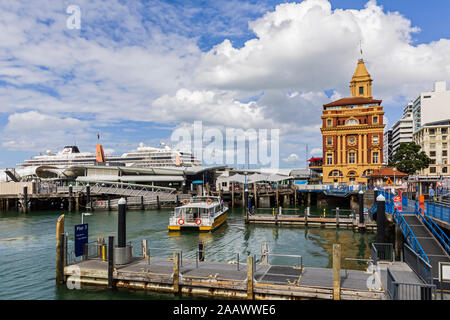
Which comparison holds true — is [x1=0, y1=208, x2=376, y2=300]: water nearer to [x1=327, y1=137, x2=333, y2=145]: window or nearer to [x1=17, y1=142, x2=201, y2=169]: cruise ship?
[x1=327, y1=137, x2=333, y2=145]: window

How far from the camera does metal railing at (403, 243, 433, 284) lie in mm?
12911

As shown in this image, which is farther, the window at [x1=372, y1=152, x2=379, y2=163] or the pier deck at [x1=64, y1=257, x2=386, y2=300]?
the window at [x1=372, y1=152, x2=379, y2=163]

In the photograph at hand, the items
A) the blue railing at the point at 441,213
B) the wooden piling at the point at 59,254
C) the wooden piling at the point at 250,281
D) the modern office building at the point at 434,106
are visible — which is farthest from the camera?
the modern office building at the point at 434,106

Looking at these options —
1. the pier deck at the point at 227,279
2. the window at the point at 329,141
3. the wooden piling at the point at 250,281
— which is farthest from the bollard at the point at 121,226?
the window at the point at 329,141

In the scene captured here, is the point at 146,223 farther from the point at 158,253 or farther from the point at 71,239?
the point at 158,253

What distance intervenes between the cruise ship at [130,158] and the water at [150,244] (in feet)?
279

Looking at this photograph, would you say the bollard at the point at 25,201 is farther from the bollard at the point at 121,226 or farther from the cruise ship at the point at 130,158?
the cruise ship at the point at 130,158

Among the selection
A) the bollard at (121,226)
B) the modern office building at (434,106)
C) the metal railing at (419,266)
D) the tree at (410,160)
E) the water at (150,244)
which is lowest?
the water at (150,244)

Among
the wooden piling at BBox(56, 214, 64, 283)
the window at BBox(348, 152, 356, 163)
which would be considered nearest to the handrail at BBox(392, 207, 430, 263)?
the wooden piling at BBox(56, 214, 64, 283)

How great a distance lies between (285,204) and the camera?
234 ft

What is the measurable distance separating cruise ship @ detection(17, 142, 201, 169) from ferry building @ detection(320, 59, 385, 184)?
66.0m

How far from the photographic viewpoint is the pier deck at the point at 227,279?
14305 millimetres
